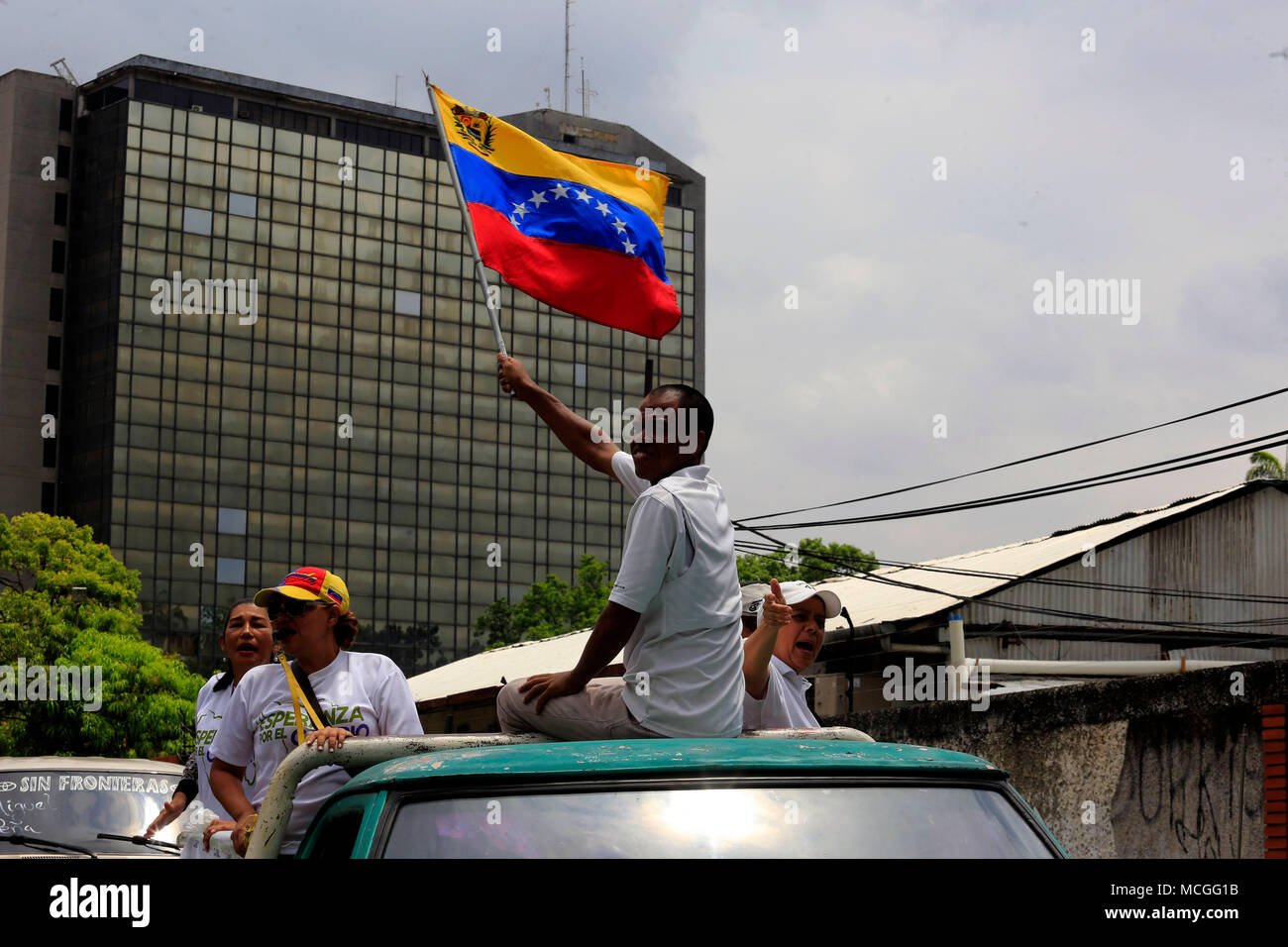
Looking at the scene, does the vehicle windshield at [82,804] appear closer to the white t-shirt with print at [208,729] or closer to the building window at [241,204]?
the white t-shirt with print at [208,729]

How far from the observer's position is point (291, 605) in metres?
5.27

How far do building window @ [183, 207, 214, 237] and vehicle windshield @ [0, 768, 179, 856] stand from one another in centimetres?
7982

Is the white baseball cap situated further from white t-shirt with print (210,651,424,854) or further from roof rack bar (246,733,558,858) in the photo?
roof rack bar (246,733,558,858)

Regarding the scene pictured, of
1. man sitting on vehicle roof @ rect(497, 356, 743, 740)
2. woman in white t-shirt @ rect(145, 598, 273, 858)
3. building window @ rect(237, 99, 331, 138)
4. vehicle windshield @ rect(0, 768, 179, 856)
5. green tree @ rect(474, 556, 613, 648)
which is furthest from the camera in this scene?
building window @ rect(237, 99, 331, 138)

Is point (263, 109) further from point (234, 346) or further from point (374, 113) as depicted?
point (234, 346)

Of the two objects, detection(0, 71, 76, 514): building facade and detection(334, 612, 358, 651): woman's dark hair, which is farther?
detection(0, 71, 76, 514): building facade

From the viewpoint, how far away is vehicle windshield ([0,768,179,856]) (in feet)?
A: 24.8

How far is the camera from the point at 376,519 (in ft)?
288

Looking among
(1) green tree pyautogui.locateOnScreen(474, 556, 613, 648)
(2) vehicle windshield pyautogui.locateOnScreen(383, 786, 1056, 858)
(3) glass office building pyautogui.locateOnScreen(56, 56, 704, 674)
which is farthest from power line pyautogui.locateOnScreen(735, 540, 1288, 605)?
(3) glass office building pyautogui.locateOnScreen(56, 56, 704, 674)

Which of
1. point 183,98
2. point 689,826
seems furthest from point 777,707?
point 183,98

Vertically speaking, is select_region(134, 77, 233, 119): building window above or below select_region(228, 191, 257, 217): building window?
above

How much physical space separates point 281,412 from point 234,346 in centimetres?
439
